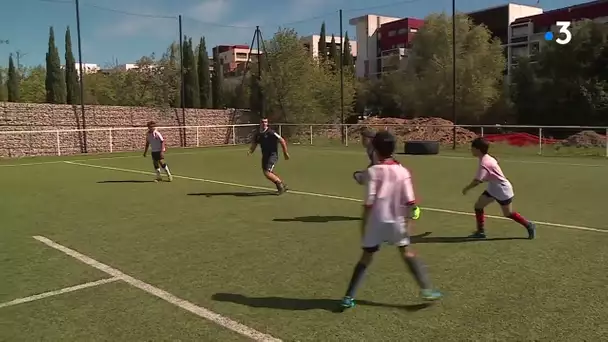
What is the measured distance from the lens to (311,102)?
39.8 meters

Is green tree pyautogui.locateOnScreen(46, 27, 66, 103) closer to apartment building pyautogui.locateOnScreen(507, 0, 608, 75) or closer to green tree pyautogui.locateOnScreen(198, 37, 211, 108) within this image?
green tree pyautogui.locateOnScreen(198, 37, 211, 108)

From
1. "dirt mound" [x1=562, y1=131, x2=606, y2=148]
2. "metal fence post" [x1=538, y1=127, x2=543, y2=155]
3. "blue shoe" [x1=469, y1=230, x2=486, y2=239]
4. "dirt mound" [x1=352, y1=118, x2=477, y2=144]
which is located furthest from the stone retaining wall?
"blue shoe" [x1=469, y1=230, x2=486, y2=239]

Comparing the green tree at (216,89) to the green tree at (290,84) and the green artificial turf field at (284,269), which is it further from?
the green artificial turf field at (284,269)

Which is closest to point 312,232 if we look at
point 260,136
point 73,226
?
point 73,226

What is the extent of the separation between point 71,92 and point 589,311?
41557mm

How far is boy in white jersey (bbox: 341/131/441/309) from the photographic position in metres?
4.49

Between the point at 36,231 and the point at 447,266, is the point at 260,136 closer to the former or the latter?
the point at 36,231

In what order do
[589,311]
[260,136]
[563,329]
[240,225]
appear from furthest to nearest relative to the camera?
1. [260,136]
2. [240,225]
3. [589,311]
4. [563,329]

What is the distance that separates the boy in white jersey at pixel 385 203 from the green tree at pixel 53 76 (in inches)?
1728

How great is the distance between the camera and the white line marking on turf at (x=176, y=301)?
4.27m

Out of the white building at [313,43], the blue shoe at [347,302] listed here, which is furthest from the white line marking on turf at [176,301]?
the white building at [313,43]

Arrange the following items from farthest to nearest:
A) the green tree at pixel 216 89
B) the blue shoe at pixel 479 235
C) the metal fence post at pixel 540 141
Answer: the green tree at pixel 216 89 → the metal fence post at pixel 540 141 → the blue shoe at pixel 479 235

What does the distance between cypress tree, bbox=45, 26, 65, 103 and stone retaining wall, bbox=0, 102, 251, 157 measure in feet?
49.3

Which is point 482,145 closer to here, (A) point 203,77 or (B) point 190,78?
(B) point 190,78
